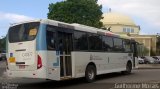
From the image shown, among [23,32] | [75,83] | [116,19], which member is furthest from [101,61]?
[116,19]

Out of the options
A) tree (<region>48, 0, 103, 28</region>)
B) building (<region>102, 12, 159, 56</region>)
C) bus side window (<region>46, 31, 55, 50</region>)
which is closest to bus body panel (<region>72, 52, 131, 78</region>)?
bus side window (<region>46, 31, 55, 50</region>)

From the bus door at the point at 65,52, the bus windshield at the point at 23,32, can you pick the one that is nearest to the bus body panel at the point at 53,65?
the bus door at the point at 65,52

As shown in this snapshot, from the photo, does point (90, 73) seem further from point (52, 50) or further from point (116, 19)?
point (116, 19)

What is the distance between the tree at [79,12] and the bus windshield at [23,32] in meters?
45.7

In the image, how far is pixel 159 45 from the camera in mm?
114688

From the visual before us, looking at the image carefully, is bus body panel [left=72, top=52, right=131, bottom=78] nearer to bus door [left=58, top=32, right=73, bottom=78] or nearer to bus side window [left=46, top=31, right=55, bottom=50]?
bus door [left=58, top=32, right=73, bottom=78]

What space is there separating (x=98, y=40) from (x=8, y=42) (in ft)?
17.9

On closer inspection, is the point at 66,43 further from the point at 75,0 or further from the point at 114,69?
the point at 75,0

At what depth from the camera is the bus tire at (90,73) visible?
1998 cm

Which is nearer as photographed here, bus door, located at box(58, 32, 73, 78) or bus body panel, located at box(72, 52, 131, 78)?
bus door, located at box(58, 32, 73, 78)

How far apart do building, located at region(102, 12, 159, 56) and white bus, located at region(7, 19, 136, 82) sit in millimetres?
88613

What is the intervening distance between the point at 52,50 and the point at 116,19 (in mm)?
101404

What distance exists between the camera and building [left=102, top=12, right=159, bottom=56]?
11150 centimetres

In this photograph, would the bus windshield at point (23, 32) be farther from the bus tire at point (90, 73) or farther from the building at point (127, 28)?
the building at point (127, 28)
